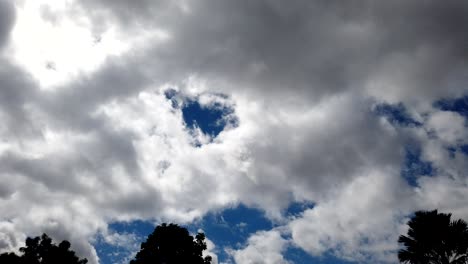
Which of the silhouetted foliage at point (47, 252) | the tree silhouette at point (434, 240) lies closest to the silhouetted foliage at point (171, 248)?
the silhouetted foliage at point (47, 252)

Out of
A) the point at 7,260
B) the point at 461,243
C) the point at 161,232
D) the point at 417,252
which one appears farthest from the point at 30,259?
the point at 461,243

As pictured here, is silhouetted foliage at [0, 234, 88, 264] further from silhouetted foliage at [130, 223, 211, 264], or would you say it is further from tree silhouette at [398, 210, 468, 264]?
tree silhouette at [398, 210, 468, 264]

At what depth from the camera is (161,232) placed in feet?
135

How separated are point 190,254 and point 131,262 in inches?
271

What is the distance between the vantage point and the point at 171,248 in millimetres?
40344

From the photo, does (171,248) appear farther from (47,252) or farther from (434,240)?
(434,240)

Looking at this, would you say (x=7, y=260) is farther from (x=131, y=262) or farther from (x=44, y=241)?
(x=131, y=262)

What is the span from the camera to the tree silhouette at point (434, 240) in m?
22.3

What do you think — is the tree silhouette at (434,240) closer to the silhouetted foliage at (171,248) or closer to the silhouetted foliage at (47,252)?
the silhouetted foliage at (171,248)

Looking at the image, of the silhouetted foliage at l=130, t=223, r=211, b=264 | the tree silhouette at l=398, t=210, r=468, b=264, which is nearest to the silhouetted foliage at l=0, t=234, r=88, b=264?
the silhouetted foliage at l=130, t=223, r=211, b=264

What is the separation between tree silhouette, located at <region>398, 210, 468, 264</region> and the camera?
878 inches

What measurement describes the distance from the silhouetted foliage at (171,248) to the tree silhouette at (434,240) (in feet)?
79.1

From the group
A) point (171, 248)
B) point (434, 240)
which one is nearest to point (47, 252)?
point (171, 248)

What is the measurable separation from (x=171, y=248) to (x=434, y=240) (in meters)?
28.0
